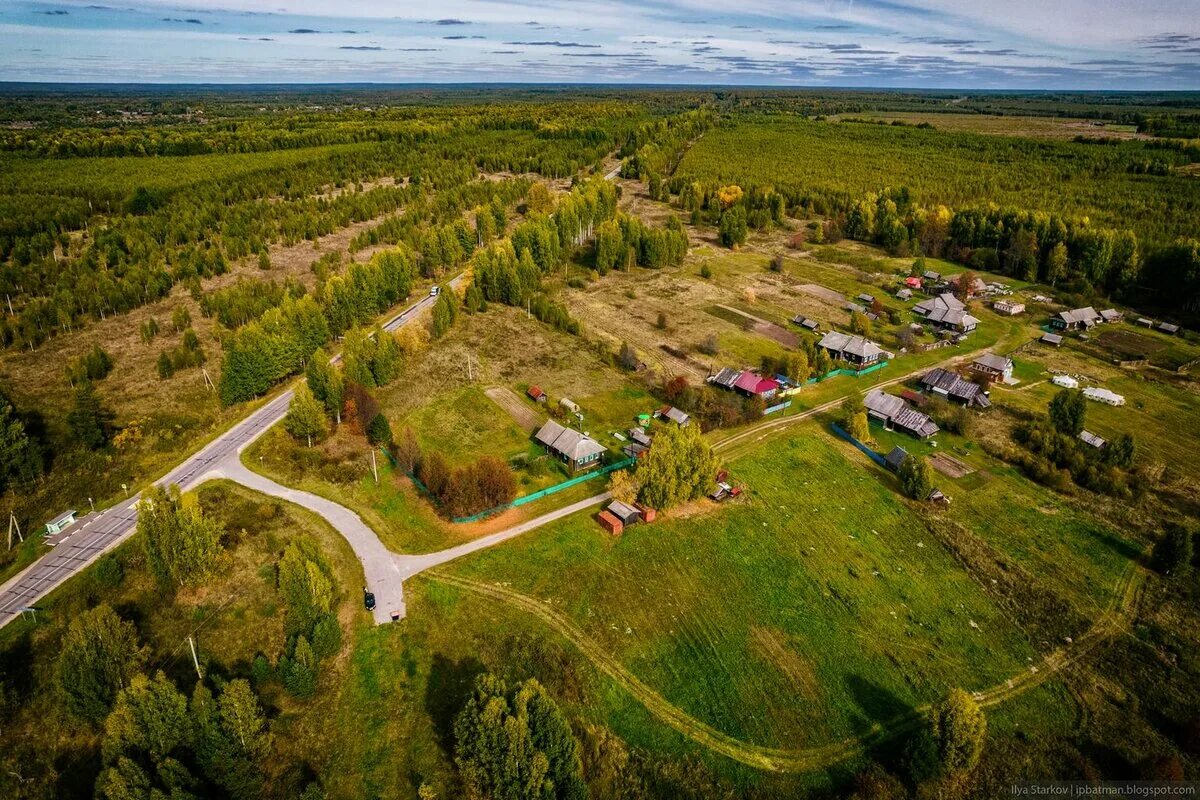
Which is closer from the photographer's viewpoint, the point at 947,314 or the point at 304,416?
A: the point at 304,416

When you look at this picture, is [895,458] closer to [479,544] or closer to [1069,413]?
[1069,413]

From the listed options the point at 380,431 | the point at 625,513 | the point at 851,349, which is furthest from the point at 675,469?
the point at 851,349

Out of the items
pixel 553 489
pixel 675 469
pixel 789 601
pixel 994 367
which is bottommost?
pixel 789 601

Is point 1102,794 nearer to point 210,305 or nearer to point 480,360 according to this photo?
point 480,360

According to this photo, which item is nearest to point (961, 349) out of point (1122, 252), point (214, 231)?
point (1122, 252)

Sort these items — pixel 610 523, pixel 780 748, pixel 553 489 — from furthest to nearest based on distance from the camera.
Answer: pixel 553 489 → pixel 610 523 → pixel 780 748

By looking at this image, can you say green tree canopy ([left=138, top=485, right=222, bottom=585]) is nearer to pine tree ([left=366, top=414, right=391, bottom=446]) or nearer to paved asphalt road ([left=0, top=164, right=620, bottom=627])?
paved asphalt road ([left=0, top=164, right=620, bottom=627])

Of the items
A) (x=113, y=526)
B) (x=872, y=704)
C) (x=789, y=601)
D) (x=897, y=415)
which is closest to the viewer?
(x=872, y=704)
